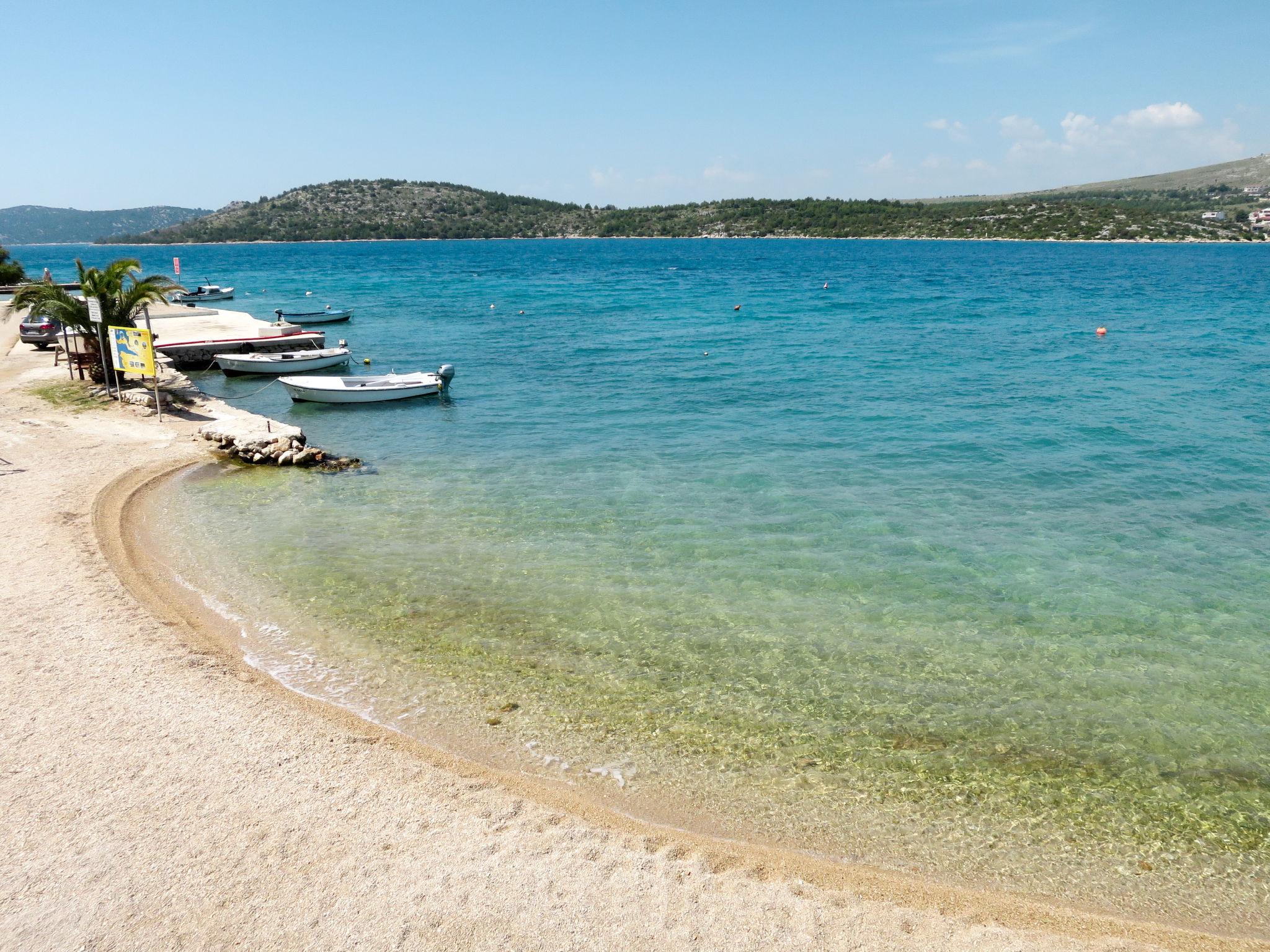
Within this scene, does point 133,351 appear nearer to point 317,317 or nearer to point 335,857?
point 335,857

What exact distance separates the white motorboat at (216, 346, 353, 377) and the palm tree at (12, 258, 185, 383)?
18.2ft

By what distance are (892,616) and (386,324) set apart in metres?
40.7

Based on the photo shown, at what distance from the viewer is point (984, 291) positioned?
210ft

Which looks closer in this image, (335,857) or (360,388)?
(335,857)

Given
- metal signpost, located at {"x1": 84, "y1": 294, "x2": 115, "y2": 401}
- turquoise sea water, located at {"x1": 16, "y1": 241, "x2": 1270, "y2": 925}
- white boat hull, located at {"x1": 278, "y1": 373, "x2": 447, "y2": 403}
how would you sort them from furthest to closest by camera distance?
white boat hull, located at {"x1": 278, "y1": 373, "x2": 447, "y2": 403} → metal signpost, located at {"x1": 84, "y1": 294, "x2": 115, "y2": 401} → turquoise sea water, located at {"x1": 16, "y1": 241, "x2": 1270, "y2": 925}

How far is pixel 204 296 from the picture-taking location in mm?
57594

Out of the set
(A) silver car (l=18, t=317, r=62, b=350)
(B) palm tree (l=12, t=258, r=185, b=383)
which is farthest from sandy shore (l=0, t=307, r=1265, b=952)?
(A) silver car (l=18, t=317, r=62, b=350)

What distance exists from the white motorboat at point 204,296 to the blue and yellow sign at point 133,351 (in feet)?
123

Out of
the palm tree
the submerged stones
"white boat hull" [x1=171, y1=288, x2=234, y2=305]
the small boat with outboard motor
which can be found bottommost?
the submerged stones

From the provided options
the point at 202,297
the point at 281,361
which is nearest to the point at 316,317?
the point at 281,361

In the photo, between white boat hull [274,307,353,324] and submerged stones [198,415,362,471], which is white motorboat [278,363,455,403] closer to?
submerged stones [198,415,362,471]

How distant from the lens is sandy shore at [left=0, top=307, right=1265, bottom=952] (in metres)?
6.12

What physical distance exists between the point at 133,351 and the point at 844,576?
63.0 feet

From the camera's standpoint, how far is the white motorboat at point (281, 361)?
100 ft
